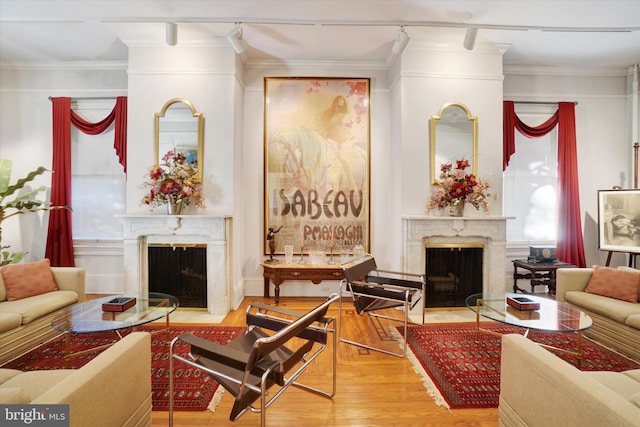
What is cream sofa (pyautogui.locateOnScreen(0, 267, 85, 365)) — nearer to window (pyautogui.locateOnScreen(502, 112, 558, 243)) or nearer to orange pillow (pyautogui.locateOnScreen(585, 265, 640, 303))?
orange pillow (pyautogui.locateOnScreen(585, 265, 640, 303))

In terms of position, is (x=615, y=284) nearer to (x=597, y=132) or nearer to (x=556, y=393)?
(x=556, y=393)

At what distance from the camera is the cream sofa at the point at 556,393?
1.24 m

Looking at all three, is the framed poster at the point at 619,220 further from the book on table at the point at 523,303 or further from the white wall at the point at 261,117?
the book on table at the point at 523,303

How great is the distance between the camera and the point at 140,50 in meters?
4.30

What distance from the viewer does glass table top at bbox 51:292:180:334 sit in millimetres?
2541

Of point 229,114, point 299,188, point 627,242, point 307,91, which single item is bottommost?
point 627,242

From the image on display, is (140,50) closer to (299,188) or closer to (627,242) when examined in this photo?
(299,188)

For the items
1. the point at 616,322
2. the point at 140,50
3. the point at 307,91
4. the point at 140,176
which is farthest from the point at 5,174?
the point at 616,322

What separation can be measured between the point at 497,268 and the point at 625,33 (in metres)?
3.35

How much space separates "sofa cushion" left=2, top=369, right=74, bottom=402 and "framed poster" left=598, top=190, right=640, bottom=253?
20.0ft

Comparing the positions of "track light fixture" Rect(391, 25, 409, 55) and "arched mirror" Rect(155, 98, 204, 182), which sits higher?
"track light fixture" Rect(391, 25, 409, 55)

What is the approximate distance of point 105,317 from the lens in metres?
2.74

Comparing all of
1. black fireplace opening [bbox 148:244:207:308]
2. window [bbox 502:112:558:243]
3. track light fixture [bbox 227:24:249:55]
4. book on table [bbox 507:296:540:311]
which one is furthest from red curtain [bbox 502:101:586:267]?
black fireplace opening [bbox 148:244:207:308]

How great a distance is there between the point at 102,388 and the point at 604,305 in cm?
409
